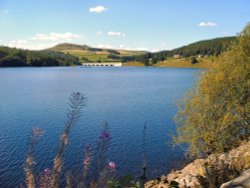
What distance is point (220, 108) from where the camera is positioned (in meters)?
31.2

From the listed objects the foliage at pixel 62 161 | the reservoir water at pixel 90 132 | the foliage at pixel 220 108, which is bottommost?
the reservoir water at pixel 90 132

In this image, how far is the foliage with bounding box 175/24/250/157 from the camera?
3034 cm

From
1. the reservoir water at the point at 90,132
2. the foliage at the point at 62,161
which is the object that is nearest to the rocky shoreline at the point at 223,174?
the foliage at the point at 62,161

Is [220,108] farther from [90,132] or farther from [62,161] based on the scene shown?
[62,161]

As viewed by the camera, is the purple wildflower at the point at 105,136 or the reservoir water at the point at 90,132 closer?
the purple wildflower at the point at 105,136

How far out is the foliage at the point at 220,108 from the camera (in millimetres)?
30344

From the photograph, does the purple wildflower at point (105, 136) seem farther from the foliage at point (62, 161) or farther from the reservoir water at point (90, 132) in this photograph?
the reservoir water at point (90, 132)

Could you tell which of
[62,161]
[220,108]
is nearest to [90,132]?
[220,108]

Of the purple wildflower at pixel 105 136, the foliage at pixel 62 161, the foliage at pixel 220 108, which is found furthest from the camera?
the foliage at pixel 220 108

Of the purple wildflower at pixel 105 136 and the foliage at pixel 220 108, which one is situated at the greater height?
the purple wildflower at pixel 105 136

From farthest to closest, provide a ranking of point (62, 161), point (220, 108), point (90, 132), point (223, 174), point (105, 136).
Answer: point (90, 132) → point (220, 108) → point (223, 174) → point (105, 136) → point (62, 161)

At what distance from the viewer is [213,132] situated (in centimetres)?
3020

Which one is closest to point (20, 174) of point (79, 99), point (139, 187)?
point (139, 187)

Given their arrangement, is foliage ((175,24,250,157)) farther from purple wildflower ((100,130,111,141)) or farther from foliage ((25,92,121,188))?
purple wildflower ((100,130,111,141))
